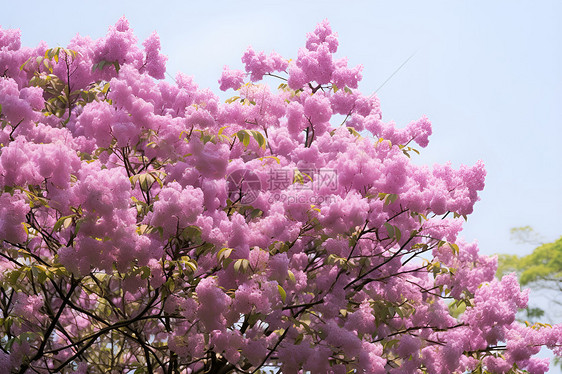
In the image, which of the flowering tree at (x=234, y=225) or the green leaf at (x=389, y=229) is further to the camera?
the green leaf at (x=389, y=229)

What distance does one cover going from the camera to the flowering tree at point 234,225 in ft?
13.6

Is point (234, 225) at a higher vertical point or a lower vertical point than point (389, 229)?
lower

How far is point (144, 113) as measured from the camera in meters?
4.80

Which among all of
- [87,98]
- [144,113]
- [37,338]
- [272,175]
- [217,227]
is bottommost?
Result: [37,338]

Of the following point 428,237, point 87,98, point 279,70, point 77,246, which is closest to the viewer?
point 77,246

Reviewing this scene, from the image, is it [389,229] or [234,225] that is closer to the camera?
[234,225]

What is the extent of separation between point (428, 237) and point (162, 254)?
233 cm

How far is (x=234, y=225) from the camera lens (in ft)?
13.9

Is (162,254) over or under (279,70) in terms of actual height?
under

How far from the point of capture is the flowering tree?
13.6ft

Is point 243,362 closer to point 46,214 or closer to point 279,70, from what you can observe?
point 46,214

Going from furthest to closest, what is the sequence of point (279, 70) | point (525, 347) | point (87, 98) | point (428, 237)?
point (279, 70) < point (87, 98) < point (525, 347) < point (428, 237)

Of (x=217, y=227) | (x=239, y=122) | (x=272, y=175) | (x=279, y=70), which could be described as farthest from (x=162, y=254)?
(x=279, y=70)

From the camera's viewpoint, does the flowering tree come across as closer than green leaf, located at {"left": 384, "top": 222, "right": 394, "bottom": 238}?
Yes
